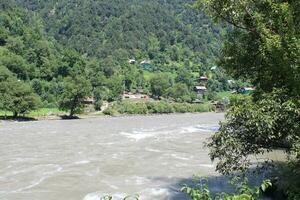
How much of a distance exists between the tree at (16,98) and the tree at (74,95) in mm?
11966

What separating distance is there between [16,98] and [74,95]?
65.6 ft

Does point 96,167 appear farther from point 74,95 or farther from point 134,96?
point 134,96

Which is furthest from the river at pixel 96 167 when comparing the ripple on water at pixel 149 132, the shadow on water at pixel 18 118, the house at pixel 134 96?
the house at pixel 134 96

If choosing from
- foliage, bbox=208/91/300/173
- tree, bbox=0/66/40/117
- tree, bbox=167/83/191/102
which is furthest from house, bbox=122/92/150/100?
foliage, bbox=208/91/300/173

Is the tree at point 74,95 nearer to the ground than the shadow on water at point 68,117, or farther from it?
farther from it

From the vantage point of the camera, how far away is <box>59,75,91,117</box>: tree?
122562 mm

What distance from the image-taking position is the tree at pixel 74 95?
123 m

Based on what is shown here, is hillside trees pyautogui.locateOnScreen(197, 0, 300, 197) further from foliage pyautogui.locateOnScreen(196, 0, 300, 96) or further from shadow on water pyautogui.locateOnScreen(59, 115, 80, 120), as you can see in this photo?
shadow on water pyautogui.locateOnScreen(59, 115, 80, 120)

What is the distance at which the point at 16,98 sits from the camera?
106 meters

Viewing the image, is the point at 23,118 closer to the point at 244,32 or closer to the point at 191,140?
the point at 191,140

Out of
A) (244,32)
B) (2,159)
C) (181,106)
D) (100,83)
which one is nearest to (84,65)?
(100,83)

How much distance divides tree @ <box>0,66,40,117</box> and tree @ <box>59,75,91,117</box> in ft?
39.3

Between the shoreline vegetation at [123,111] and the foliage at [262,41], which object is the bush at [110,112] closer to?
the shoreline vegetation at [123,111]

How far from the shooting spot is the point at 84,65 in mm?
178250
